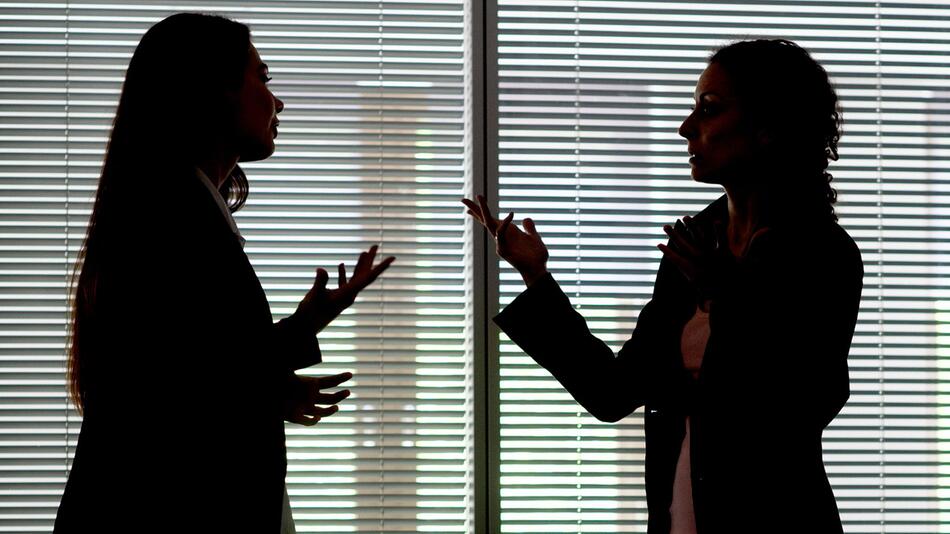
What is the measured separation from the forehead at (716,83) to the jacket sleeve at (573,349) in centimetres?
44

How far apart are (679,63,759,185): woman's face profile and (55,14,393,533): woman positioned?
717mm

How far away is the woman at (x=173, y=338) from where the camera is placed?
1.27 meters

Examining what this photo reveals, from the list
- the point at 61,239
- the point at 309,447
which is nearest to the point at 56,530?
the point at 309,447

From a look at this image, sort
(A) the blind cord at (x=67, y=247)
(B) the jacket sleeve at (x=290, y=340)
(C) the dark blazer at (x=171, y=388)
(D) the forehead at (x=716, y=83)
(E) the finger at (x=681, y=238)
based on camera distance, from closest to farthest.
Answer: (C) the dark blazer at (x=171, y=388) < (B) the jacket sleeve at (x=290, y=340) < (E) the finger at (x=681, y=238) < (D) the forehead at (x=716, y=83) < (A) the blind cord at (x=67, y=247)

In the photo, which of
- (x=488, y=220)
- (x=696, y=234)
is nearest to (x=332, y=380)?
(x=488, y=220)

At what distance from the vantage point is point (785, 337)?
1528mm

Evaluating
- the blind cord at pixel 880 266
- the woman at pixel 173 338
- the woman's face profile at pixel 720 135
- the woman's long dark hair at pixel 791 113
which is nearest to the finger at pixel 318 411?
the woman at pixel 173 338

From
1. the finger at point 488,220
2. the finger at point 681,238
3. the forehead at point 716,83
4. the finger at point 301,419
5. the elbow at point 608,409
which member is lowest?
the elbow at point 608,409

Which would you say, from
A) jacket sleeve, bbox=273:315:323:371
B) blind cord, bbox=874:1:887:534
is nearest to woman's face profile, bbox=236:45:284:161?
jacket sleeve, bbox=273:315:323:371

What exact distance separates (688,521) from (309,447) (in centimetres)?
96

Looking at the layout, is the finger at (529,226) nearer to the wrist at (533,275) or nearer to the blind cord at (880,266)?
the wrist at (533,275)

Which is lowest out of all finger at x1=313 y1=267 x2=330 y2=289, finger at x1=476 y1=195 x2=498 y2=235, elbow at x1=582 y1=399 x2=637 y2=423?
elbow at x1=582 y1=399 x2=637 y2=423

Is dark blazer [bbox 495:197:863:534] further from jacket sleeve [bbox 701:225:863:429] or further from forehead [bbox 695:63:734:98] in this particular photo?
forehead [bbox 695:63:734:98]

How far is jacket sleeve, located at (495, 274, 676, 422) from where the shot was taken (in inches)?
67.7
